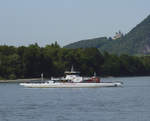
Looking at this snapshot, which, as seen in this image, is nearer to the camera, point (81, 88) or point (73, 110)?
point (73, 110)

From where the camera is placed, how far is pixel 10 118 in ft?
220

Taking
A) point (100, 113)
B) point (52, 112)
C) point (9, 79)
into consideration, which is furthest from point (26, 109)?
point (9, 79)

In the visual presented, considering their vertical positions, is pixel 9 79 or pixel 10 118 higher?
pixel 9 79

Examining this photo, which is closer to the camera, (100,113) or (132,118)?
(132,118)

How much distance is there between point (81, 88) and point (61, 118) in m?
68.1

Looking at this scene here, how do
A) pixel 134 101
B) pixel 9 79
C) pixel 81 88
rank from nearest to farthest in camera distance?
pixel 134 101 → pixel 81 88 → pixel 9 79

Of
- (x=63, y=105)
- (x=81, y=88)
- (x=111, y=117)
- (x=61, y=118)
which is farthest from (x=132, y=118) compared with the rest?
(x=81, y=88)

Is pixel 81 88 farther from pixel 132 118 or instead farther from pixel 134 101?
pixel 132 118

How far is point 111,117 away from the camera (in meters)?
66.9

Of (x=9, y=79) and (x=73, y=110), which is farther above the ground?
(x=9, y=79)

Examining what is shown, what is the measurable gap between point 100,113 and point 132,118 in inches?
257

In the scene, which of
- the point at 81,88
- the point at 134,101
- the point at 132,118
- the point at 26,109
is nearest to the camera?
the point at 132,118

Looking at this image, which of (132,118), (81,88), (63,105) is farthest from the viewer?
(81,88)

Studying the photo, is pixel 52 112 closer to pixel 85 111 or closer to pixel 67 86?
pixel 85 111
